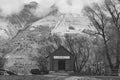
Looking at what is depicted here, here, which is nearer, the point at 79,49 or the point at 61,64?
the point at 61,64

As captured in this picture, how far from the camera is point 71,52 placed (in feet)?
169

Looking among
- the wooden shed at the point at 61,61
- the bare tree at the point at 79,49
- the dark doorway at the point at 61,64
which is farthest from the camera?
the bare tree at the point at 79,49

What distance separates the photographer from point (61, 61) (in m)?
51.5

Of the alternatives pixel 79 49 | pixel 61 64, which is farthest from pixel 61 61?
pixel 79 49

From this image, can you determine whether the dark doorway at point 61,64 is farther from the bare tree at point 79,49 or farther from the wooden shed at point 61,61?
the bare tree at point 79,49

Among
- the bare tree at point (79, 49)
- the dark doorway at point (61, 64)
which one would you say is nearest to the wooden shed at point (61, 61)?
the dark doorway at point (61, 64)

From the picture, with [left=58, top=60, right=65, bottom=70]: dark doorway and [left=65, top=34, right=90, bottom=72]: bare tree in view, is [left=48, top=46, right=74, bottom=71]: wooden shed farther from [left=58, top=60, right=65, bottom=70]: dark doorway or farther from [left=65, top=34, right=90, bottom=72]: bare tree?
[left=65, top=34, right=90, bottom=72]: bare tree

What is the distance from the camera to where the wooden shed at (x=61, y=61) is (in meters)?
50.6

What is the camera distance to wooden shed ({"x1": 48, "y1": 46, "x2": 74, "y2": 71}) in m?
50.6

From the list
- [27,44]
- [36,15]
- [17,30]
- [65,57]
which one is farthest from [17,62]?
[36,15]

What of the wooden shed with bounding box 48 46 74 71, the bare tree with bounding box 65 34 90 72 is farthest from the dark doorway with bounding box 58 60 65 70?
the bare tree with bounding box 65 34 90 72

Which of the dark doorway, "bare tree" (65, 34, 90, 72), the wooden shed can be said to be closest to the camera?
the wooden shed

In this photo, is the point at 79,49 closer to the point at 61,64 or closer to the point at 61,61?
the point at 61,61

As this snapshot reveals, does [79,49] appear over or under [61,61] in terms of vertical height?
over
